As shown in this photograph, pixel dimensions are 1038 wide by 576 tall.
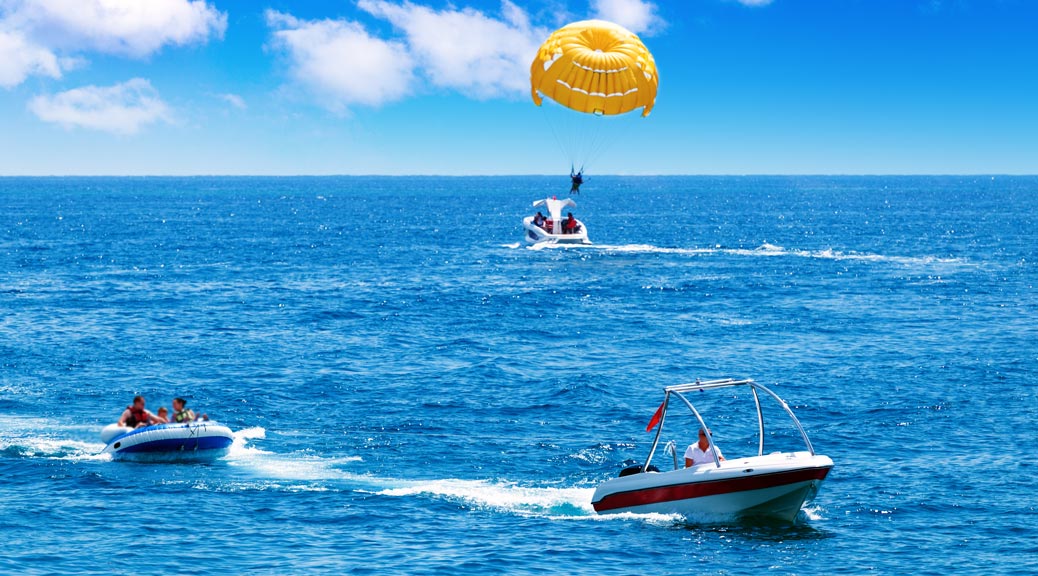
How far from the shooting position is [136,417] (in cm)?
3631

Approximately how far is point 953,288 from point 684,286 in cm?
1839

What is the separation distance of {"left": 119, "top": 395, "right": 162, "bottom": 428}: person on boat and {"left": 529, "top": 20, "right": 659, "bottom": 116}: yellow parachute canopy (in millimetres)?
30488

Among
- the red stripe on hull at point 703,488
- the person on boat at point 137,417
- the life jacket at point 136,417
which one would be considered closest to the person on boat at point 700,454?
the red stripe on hull at point 703,488

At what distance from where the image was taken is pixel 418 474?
34625 millimetres

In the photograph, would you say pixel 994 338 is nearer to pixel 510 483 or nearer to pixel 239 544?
pixel 510 483

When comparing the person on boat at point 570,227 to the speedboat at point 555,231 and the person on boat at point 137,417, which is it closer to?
the speedboat at point 555,231

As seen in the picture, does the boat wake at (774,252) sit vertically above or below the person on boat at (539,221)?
below

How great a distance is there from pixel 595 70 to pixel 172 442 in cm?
3218

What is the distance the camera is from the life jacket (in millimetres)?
36188

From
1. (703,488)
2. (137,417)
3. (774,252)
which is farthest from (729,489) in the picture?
(774,252)

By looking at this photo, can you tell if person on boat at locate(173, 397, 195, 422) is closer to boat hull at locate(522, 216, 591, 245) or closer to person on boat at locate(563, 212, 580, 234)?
boat hull at locate(522, 216, 591, 245)

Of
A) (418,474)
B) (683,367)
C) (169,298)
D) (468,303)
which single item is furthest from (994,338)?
(169,298)

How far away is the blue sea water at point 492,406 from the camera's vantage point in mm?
27986

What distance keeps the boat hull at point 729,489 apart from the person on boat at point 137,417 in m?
15.3
